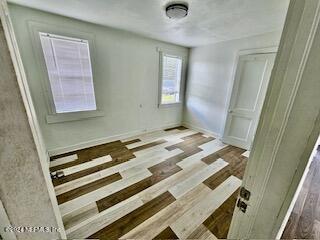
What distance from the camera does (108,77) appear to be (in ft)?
9.46

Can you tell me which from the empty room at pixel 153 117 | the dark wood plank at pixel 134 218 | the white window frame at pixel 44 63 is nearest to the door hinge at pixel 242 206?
the empty room at pixel 153 117

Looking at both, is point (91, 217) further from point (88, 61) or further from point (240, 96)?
point (240, 96)

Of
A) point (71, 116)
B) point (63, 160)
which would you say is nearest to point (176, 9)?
point (71, 116)

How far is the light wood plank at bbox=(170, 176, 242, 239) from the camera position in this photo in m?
1.45

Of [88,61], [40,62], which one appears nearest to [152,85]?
[88,61]

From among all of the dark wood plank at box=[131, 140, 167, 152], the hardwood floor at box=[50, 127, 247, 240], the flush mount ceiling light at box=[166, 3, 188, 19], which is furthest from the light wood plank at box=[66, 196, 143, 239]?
the flush mount ceiling light at box=[166, 3, 188, 19]

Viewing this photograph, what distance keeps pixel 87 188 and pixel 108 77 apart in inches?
83.8

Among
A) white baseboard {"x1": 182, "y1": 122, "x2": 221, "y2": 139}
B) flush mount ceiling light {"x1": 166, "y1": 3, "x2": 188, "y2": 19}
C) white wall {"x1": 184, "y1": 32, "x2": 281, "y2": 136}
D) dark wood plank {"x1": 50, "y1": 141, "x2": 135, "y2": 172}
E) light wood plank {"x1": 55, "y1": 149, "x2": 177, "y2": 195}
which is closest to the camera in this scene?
flush mount ceiling light {"x1": 166, "y1": 3, "x2": 188, "y2": 19}

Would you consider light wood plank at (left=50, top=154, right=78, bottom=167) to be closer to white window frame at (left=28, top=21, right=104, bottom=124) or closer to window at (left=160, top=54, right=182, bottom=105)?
white window frame at (left=28, top=21, right=104, bottom=124)

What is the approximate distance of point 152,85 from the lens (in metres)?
3.64

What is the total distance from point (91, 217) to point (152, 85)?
3.00 meters

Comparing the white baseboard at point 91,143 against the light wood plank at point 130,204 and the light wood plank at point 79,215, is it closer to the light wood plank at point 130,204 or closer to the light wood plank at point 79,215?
the light wood plank at point 79,215

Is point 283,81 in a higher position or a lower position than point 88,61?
lower

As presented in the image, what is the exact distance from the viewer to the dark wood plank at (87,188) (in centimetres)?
175
